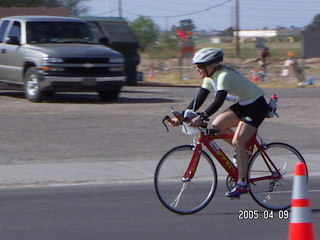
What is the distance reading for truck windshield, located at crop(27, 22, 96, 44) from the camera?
19562 millimetres

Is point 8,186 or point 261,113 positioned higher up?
point 261,113

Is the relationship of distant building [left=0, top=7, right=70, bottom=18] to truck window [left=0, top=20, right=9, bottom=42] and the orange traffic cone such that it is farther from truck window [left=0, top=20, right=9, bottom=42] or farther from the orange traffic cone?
the orange traffic cone

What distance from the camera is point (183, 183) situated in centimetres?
862

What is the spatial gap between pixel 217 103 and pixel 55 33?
474 inches

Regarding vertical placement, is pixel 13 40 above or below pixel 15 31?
below

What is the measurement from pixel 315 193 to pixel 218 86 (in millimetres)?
2489

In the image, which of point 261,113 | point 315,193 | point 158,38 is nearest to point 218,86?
point 261,113

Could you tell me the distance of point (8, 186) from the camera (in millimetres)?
10758

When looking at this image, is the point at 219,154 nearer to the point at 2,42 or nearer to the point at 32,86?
the point at 32,86

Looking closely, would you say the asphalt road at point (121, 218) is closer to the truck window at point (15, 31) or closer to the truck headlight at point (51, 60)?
the truck headlight at point (51, 60)

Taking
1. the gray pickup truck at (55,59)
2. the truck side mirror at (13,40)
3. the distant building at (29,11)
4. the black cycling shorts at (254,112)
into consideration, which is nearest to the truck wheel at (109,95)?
the gray pickup truck at (55,59)

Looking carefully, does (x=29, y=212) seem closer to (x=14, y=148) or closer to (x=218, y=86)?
(x=218, y=86)

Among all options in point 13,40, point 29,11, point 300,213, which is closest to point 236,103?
point 300,213

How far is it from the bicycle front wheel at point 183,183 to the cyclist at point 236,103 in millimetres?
291
